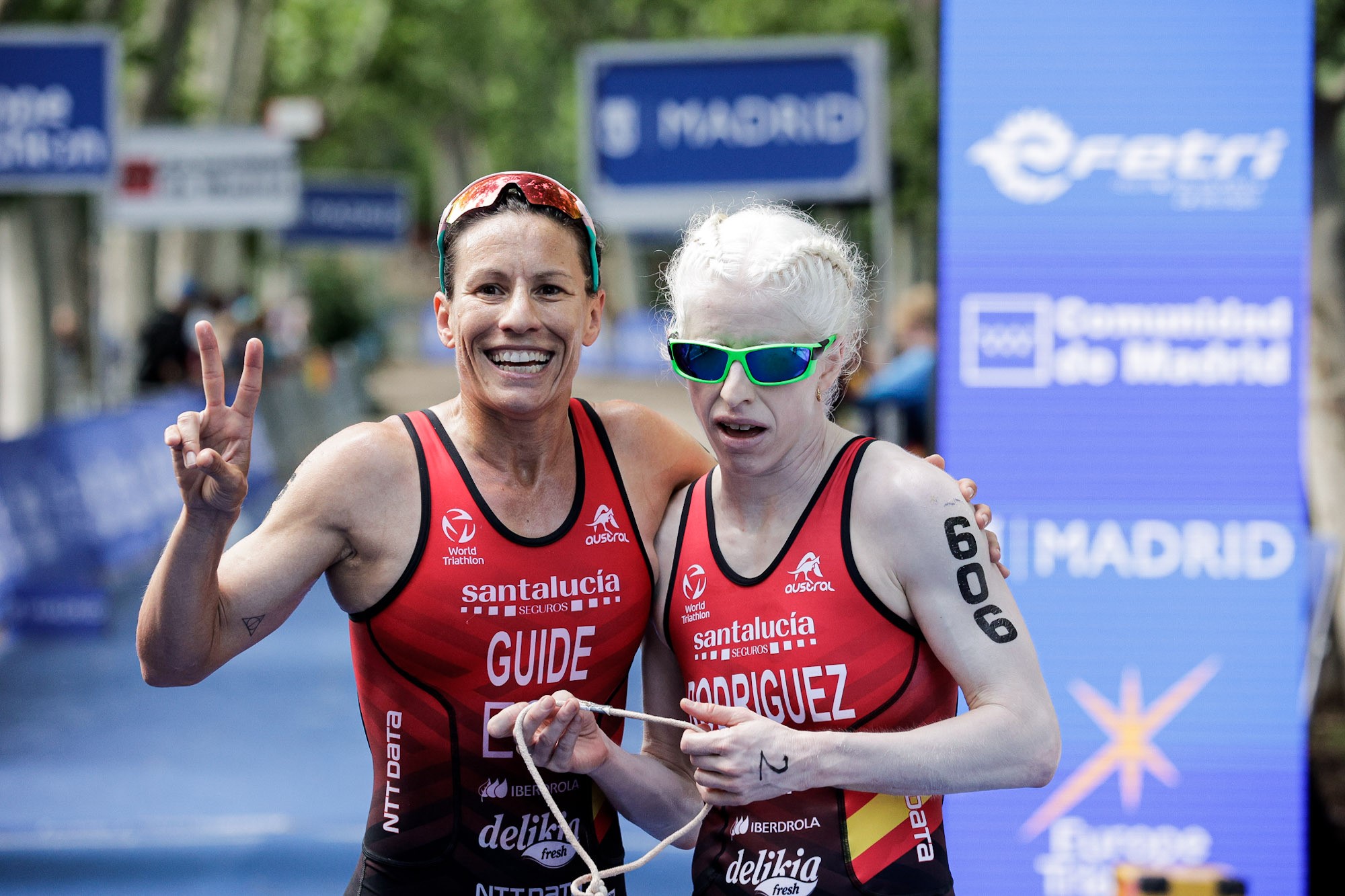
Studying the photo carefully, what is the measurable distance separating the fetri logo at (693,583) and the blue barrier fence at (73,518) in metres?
6.35

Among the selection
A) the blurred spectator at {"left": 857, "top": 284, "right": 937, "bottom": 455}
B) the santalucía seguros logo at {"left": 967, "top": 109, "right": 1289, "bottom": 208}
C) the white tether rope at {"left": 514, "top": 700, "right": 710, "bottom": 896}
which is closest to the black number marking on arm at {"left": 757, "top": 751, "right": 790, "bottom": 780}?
the white tether rope at {"left": 514, "top": 700, "right": 710, "bottom": 896}

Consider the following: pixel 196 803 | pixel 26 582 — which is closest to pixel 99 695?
pixel 26 582

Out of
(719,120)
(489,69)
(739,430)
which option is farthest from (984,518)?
(489,69)

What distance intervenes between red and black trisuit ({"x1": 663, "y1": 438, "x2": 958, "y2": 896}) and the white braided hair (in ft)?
0.78

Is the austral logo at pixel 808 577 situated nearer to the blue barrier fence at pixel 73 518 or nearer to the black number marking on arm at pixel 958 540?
the black number marking on arm at pixel 958 540

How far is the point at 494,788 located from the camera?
2.55 meters

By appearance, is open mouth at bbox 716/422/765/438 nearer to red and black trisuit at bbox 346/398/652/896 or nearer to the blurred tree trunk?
red and black trisuit at bbox 346/398/652/896

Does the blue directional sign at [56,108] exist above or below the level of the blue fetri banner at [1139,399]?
above

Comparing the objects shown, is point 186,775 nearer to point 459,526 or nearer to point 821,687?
point 459,526

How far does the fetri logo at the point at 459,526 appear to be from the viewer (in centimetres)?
250

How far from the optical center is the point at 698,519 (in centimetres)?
252

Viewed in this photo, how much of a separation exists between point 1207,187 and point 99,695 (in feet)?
20.1

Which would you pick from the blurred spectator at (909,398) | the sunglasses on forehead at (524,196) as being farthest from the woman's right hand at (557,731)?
the blurred spectator at (909,398)

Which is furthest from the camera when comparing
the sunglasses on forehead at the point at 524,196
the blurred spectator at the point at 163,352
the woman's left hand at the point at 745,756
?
the blurred spectator at the point at 163,352
